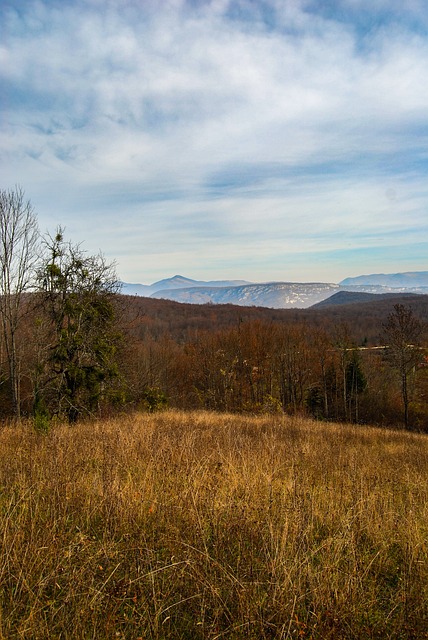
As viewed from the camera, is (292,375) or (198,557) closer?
(198,557)

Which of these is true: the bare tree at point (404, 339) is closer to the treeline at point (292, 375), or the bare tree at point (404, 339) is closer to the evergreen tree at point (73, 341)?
the treeline at point (292, 375)

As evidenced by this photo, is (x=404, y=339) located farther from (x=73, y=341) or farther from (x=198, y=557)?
(x=198, y=557)

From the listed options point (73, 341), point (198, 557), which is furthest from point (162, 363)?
point (198, 557)

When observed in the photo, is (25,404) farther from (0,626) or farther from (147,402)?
(0,626)

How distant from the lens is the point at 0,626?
1995 mm

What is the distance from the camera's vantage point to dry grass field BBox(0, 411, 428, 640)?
86.3 inches

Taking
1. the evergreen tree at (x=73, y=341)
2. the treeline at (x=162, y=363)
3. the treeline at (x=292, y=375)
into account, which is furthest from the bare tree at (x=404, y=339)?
the evergreen tree at (x=73, y=341)

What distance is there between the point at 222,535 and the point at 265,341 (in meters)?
38.9

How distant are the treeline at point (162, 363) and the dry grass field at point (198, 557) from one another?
422 cm

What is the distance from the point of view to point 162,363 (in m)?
41.0

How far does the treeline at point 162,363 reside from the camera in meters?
11.0

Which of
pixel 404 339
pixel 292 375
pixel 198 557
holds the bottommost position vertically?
pixel 292 375

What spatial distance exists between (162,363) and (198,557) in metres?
38.9

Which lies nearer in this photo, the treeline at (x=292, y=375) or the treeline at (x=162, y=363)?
the treeline at (x=162, y=363)
